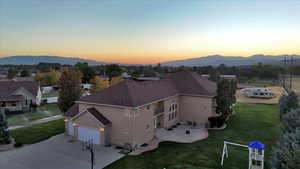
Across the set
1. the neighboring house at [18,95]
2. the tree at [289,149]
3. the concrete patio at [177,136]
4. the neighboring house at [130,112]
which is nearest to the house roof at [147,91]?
the neighboring house at [130,112]

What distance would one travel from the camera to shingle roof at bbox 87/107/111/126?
16.4 metres

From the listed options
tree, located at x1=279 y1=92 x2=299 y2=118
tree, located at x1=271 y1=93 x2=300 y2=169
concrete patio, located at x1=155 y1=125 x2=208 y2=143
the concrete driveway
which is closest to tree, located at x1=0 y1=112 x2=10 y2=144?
the concrete driveway

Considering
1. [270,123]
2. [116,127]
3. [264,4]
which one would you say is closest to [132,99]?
[116,127]

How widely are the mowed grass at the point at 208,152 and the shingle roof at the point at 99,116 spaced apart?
3.76m

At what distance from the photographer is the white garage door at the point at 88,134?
16.5 m

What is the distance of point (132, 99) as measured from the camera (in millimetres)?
16625

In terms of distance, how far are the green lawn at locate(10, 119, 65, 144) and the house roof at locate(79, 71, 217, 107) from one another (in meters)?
5.19

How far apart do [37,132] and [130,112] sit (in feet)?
37.5

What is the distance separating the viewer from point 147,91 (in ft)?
65.4

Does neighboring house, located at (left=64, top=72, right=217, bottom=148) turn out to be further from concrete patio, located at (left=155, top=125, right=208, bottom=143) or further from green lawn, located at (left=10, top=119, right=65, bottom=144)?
green lawn, located at (left=10, top=119, right=65, bottom=144)

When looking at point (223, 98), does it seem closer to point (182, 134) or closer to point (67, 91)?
point (182, 134)

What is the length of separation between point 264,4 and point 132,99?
63.8ft

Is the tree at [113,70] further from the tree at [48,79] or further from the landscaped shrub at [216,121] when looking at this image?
the landscaped shrub at [216,121]

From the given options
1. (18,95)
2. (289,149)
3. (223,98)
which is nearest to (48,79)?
(18,95)
